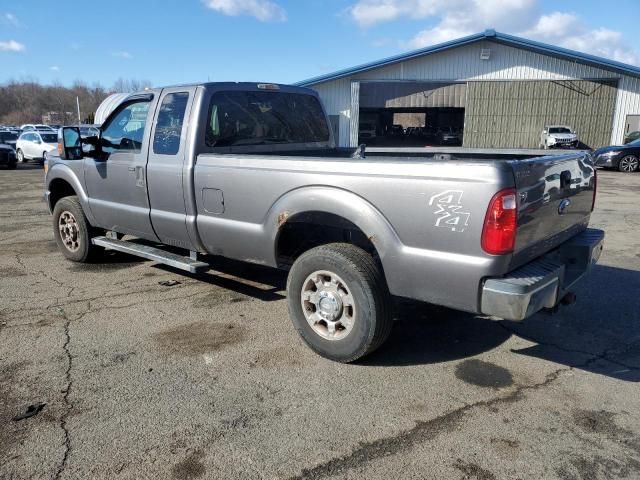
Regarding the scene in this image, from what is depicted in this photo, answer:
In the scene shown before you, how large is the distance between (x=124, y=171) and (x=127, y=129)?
487 mm

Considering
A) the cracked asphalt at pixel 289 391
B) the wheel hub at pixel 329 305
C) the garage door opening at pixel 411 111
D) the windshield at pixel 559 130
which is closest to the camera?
the cracked asphalt at pixel 289 391

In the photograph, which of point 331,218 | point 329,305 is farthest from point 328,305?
point 331,218

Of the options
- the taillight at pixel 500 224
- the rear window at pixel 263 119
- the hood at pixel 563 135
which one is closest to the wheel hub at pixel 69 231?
the rear window at pixel 263 119

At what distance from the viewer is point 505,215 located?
2918mm

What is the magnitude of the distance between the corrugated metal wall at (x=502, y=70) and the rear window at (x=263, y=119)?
1012 inches

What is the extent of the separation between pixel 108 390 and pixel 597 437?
2956 millimetres

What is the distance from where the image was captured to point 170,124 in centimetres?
477

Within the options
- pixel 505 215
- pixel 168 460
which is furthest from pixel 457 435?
pixel 168 460

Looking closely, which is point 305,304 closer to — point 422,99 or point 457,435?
point 457,435

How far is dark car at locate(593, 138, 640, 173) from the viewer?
19422 millimetres

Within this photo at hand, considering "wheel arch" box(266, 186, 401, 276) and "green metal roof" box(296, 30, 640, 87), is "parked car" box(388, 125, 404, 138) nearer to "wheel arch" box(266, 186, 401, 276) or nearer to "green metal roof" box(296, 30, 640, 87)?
"green metal roof" box(296, 30, 640, 87)

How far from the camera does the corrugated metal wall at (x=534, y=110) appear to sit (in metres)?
28.9

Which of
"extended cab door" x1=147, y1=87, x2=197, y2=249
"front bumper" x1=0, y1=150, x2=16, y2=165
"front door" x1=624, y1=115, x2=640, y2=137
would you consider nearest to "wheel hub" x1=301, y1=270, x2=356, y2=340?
"extended cab door" x1=147, y1=87, x2=197, y2=249

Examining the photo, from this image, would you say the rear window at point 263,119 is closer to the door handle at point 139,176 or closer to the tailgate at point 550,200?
the door handle at point 139,176
